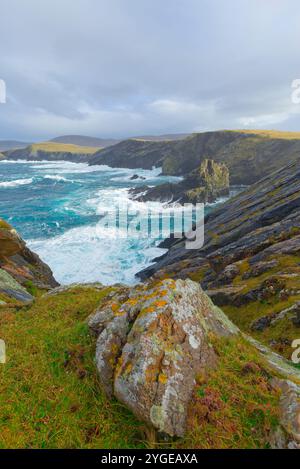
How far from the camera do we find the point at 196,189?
9200 cm

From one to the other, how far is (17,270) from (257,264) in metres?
23.3

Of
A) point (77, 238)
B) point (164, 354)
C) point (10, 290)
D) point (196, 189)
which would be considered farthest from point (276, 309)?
point (196, 189)

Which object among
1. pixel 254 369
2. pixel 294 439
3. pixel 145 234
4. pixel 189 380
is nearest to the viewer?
pixel 294 439

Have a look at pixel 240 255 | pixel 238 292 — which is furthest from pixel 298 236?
pixel 238 292

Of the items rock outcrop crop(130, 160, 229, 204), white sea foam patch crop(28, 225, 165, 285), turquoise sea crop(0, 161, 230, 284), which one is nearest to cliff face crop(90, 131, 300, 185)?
rock outcrop crop(130, 160, 229, 204)

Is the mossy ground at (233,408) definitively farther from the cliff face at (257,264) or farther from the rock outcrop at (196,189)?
the rock outcrop at (196,189)

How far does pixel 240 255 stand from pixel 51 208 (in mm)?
72022

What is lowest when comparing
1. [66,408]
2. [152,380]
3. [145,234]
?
[145,234]

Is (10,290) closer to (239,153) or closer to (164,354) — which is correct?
(164,354)

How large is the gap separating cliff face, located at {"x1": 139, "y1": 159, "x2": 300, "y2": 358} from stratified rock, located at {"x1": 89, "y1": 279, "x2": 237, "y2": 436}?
358 inches

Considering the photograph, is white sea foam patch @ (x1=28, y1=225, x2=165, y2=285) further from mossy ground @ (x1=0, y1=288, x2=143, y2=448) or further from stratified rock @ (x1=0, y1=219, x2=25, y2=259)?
mossy ground @ (x1=0, y1=288, x2=143, y2=448)

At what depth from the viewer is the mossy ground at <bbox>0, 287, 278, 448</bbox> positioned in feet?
19.8

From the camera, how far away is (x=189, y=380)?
6.77 meters

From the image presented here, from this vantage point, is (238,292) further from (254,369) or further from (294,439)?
(294,439)
